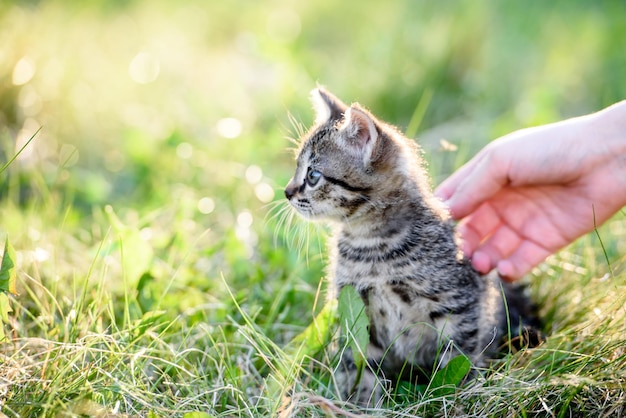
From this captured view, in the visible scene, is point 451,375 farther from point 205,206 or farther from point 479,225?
point 205,206

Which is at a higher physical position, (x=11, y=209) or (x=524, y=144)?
(x=524, y=144)

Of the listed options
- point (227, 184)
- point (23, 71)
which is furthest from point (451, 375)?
point (23, 71)

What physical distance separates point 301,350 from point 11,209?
1.94 meters

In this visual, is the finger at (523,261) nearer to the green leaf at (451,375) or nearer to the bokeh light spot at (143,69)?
the green leaf at (451,375)

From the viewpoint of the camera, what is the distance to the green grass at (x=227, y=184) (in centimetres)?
215

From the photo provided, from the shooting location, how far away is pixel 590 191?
274cm

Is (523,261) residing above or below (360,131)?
below

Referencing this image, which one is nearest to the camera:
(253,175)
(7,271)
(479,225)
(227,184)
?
(7,271)

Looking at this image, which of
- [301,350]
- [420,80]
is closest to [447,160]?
[420,80]

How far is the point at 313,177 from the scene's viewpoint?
2.54 meters

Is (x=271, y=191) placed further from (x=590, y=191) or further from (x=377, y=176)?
(x=590, y=191)

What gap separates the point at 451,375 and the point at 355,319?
0.36m

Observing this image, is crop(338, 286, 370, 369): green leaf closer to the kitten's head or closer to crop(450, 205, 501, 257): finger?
the kitten's head

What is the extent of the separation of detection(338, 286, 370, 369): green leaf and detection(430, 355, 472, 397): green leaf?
0.26m
